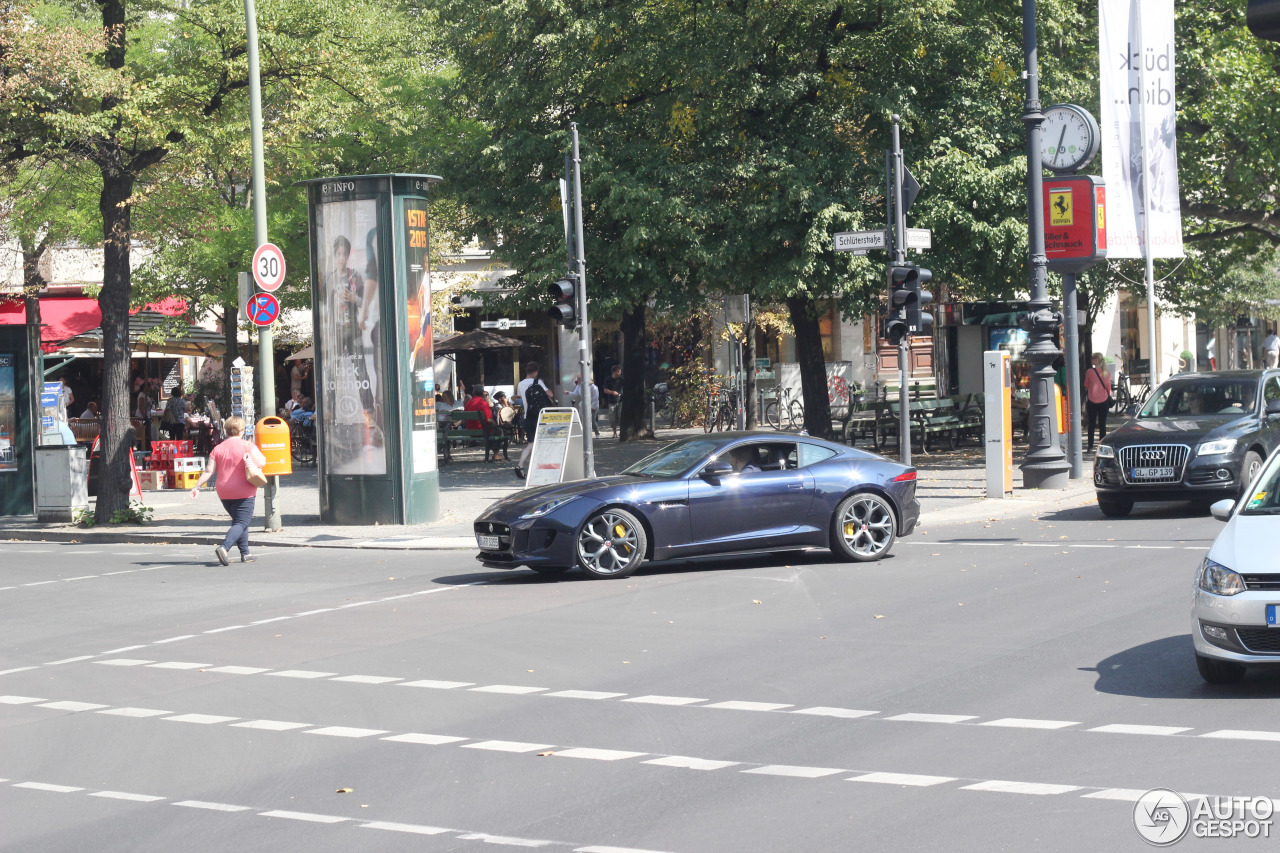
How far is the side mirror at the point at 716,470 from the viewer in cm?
1355

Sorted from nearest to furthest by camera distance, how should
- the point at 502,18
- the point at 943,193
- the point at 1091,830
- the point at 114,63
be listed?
the point at 1091,830 → the point at 114,63 → the point at 943,193 → the point at 502,18

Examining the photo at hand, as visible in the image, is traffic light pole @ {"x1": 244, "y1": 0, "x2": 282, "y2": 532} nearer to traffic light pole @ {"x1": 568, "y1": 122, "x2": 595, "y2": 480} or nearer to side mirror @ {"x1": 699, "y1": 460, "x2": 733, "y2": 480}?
traffic light pole @ {"x1": 568, "y1": 122, "x2": 595, "y2": 480}

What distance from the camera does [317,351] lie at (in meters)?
19.6

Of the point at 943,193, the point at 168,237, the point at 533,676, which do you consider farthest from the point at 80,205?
the point at 533,676

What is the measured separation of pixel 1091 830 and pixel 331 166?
28.0m

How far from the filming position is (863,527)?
14000 millimetres

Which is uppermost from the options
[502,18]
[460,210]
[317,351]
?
[502,18]

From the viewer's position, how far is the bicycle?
127ft

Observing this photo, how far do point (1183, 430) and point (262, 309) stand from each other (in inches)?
449

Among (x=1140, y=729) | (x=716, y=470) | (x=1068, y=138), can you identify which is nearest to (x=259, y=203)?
(x=716, y=470)

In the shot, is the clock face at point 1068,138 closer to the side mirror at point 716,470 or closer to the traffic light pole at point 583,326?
the traffic light pole at point 583,326

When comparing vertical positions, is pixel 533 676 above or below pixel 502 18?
below

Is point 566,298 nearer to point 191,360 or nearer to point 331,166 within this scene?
point 331,166

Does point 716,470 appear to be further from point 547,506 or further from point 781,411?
point 781,411
